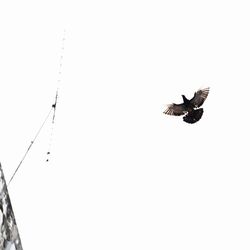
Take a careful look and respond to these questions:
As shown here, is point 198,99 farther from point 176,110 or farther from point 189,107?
point 176,110

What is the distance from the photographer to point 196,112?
12.3 meters

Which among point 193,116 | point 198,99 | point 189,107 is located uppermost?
point 198,99

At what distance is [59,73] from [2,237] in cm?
668

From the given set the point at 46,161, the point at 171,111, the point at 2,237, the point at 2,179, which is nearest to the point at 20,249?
the point at 2,237

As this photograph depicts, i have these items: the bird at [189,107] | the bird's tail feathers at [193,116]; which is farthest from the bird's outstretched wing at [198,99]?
the bird's tail feathers at [193,116]

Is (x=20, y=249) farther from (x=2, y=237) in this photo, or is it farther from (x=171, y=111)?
(x=171, y=111)

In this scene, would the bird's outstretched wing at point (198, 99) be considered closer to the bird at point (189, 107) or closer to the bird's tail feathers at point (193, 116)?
the bird at point (189, 107)

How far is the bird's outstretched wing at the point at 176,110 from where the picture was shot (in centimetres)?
1252

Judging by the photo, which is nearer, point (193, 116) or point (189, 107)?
point (193, 116)

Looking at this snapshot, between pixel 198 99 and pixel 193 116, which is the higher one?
pixel 198 99

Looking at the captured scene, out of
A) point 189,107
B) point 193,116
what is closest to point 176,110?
point 189,107

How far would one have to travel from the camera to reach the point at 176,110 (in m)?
12.6

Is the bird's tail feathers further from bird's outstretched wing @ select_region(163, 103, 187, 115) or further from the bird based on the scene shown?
bird's outstretched wing @ select_region(163, 103, 187, 115)

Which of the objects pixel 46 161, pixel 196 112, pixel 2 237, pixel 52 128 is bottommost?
pixel 2 237
